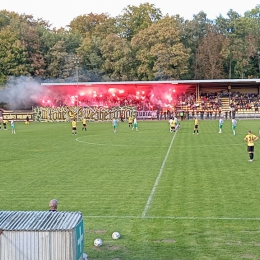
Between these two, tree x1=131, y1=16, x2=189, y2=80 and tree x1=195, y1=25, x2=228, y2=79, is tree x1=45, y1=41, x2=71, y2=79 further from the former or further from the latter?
tree x1=195, y1=25, x2=228, y2=79

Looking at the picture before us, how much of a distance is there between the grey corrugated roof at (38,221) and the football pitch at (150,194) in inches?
90.8

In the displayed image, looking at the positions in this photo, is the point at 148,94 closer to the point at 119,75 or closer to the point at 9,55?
the point at 119,75

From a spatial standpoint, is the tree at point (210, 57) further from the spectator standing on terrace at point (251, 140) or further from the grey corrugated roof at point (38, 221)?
the grey corrugated roof at point (38, 221)

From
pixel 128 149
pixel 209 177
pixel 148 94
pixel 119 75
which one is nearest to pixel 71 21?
pixel 119 75

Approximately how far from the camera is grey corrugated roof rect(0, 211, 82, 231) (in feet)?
27.5

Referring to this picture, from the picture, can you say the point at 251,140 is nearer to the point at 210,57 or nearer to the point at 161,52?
the point at 161,52

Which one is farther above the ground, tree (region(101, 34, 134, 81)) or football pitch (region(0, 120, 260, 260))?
tree (region(101, 34, 134, 81))

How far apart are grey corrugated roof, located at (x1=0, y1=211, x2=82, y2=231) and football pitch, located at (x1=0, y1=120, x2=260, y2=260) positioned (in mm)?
2308

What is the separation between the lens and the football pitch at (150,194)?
11.7 metres

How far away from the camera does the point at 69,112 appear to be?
76000 mm

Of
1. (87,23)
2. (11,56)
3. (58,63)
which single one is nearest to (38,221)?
(11,56)

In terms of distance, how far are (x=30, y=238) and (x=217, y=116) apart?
227 feet

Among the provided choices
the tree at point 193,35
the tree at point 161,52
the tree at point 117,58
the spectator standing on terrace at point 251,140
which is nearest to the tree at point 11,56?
the tree at point 117,58

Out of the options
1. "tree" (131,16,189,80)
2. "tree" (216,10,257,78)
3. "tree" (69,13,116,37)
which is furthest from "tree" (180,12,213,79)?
"tree" (69,13,116,37)
